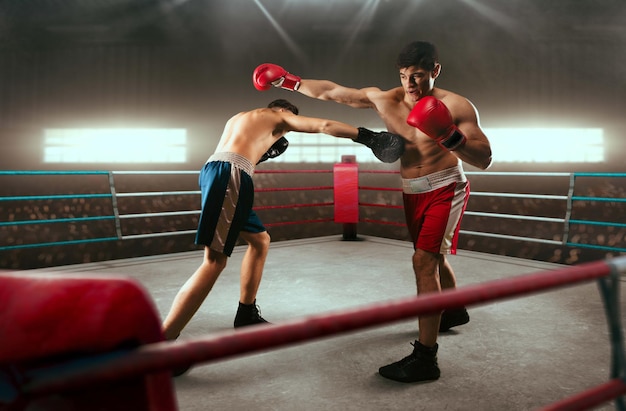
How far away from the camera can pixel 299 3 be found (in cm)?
559

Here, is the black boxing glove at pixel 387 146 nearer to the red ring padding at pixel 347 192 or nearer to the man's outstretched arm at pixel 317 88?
the man's outstretched arm at pixel 317 88

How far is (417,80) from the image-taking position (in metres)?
1.65

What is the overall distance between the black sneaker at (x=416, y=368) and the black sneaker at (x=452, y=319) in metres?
0.45

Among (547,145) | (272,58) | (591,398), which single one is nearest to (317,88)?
(591,398)

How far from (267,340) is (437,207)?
1.37 m

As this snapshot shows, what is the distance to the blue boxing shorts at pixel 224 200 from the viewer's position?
163 centimetres

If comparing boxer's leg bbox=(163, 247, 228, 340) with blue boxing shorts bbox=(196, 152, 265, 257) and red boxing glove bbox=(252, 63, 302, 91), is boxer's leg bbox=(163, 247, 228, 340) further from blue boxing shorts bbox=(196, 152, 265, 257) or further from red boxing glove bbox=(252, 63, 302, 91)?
red boxing glove bbox=(252, 63, 302, 91)

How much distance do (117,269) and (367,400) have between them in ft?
8.36

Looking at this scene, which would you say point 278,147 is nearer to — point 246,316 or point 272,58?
point 246,316

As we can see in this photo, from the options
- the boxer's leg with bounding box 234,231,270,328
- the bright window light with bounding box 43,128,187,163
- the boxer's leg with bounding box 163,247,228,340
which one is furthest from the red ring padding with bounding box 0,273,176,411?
the bright window light with bounding box 43,128,187,163

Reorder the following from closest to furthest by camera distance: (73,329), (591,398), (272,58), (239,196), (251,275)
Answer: (73,329) < (591,398) < (239,196) < (251,275) < (272,58)

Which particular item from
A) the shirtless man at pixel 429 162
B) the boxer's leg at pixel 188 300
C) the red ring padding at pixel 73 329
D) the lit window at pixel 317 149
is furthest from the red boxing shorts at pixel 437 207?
the lit window at pixel 317 149

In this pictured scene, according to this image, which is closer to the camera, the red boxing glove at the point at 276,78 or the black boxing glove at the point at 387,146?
the black boxing glove at the point at 387,146

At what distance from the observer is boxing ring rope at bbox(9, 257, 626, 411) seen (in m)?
0.34
